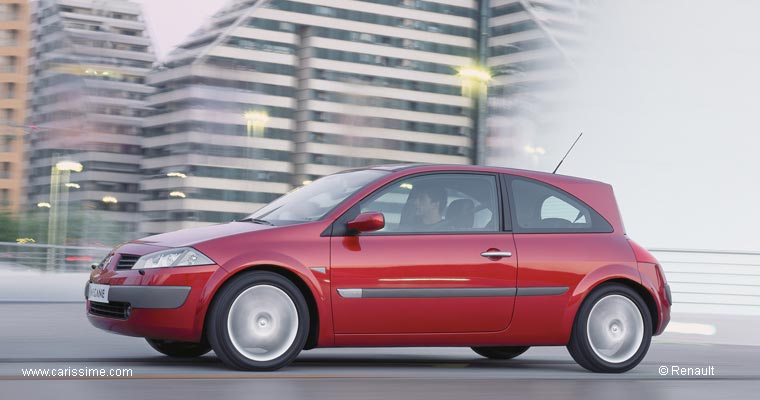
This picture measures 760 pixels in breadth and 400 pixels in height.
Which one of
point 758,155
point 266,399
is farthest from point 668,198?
point 266,399

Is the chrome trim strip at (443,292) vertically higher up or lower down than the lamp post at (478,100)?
lower down

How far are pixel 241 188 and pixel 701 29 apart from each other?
87.7 metres

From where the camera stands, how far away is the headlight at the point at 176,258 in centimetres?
769

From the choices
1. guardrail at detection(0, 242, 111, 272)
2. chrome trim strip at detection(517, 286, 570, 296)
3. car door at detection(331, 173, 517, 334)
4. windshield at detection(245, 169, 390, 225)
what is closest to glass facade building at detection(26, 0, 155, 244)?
guardrail at detection(0, 242, 111, 272)

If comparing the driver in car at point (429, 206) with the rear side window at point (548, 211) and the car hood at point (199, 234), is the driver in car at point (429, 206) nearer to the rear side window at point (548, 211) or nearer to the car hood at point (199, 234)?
the rear side window at point (548, 211)

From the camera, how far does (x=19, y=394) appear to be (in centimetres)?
634

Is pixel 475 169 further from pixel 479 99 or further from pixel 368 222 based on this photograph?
pixel 479 99

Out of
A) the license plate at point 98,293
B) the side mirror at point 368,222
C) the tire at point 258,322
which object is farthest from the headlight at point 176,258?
the side mirror at point 368,222

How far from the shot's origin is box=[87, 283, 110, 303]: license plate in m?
7.96

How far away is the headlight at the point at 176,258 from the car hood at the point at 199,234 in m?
0.07

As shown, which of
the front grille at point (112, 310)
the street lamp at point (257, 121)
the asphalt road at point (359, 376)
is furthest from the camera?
the street lamp at point (257, 121)

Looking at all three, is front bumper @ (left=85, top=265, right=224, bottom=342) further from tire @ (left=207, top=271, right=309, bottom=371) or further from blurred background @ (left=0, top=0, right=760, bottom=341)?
blurred background @ (left=0, top=0, right=760, bottom=341)

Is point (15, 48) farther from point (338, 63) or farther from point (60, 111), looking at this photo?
point (338, 63)

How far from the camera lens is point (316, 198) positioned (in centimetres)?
851
